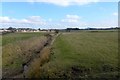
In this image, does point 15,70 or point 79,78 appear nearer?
point 79,78

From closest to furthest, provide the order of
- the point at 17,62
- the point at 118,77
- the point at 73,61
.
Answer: the point at 118,77, the point at 73,61, the point at 17,62

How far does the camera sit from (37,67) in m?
24.6

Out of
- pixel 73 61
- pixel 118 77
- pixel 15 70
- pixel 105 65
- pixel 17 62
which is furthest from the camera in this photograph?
pixel 17 62

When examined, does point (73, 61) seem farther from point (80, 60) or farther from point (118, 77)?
point (118, 77)

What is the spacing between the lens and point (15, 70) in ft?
95.7

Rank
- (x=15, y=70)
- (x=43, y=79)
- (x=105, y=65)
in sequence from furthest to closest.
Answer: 1. (x=15, y=70)
2. (x=105, y=65)
3. (x=43, y=79)

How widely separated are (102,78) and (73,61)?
6263 mm

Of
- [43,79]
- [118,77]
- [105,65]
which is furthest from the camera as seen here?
[105,65]

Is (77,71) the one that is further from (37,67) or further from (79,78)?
(37,67)

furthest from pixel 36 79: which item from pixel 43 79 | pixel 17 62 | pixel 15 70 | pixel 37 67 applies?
pixel 17 62

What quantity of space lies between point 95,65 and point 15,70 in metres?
8.58

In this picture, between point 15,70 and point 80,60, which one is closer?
point 80,60

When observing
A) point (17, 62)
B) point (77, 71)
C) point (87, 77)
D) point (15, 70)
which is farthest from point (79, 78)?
point (17, 62)

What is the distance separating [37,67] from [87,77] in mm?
5363
